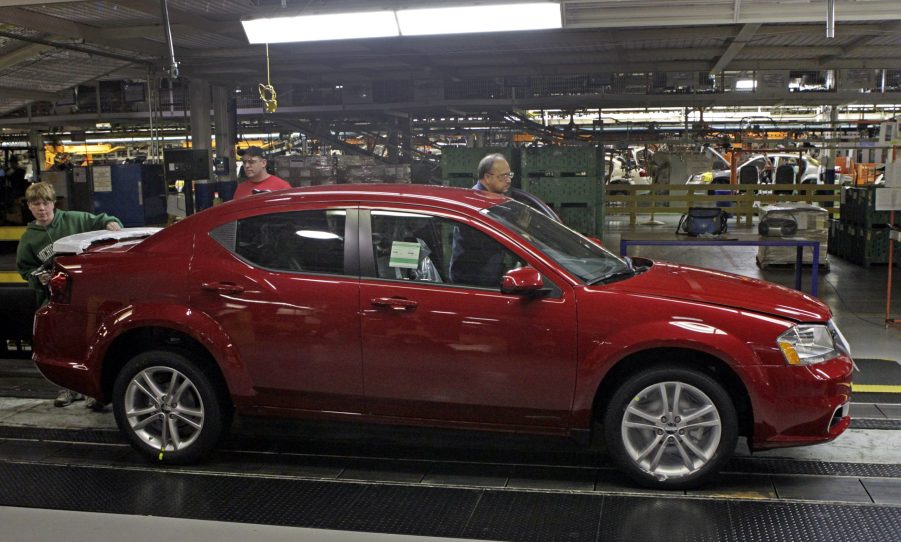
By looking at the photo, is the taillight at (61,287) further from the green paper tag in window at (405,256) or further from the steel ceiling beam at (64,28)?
the steel ceiling beam at (64,28)

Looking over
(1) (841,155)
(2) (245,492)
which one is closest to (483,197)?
(2) (245,492)

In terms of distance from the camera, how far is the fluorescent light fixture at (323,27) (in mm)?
6500

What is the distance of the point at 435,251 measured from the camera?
4.38 meters

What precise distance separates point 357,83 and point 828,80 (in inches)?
363

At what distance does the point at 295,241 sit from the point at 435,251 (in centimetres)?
77

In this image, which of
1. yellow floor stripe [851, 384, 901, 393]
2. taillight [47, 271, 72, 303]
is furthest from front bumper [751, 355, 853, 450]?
taillight [47, 271, 72, 303]

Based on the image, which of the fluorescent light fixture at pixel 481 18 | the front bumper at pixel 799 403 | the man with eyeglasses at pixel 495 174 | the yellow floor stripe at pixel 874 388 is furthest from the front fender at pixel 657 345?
the fluorescent light fixture at pixel 481 18

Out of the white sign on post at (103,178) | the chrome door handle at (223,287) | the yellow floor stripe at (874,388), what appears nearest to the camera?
the chrome door handle at (223,287)

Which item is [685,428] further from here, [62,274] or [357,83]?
[357,83]

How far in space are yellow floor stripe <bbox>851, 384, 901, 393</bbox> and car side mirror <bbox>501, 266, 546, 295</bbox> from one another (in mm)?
3116

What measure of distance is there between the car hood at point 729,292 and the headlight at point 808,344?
0.06 m

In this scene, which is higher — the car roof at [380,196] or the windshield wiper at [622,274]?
the car roof at [380,196]

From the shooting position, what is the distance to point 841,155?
3172cm

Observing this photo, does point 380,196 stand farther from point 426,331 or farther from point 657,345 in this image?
point 657,345
